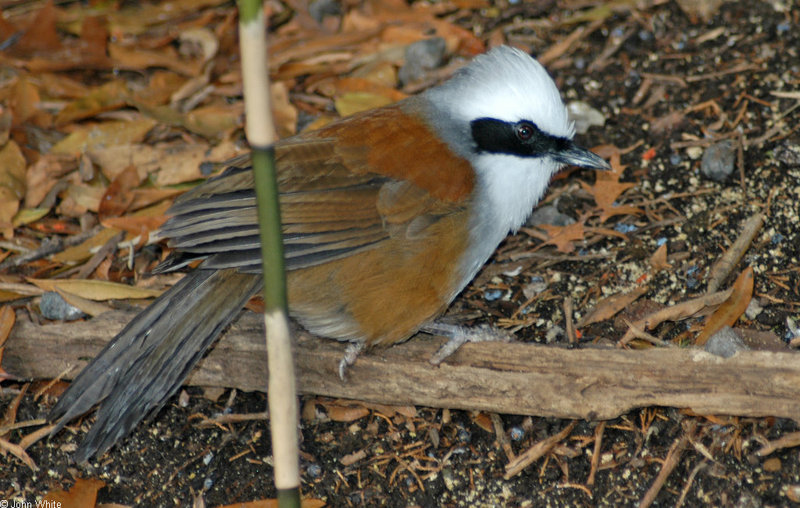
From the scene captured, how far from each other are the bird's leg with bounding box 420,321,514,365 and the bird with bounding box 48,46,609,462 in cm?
3

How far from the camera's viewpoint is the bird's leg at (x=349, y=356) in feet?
12.1

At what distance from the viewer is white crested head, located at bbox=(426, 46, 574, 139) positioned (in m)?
3.71

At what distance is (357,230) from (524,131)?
898 mm

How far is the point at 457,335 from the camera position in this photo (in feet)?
12.1

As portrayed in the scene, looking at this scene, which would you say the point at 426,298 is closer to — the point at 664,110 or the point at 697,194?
the point at 697,194

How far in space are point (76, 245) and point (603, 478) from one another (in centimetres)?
295

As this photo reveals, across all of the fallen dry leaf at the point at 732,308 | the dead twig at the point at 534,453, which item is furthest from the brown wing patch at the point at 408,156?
the fallen dry leaf at the point at 732,308

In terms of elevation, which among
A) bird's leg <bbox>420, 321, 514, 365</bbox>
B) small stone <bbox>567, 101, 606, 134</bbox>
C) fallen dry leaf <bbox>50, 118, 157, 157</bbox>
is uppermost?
small stone <bbox>567, 101, 606, 134</bbox>

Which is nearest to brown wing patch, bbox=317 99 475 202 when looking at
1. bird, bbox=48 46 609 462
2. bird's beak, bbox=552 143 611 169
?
bird, bbox=48 46 609 462

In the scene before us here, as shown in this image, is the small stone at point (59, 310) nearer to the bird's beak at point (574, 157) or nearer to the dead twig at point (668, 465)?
the bird's beak at point (574, 157)

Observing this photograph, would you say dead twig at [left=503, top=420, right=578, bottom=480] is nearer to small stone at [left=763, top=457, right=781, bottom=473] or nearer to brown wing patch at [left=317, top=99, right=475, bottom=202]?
small stone at [left=763, top=457, right=781, bottom=473]

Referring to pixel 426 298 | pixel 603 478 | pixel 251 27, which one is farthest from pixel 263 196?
pixel 603 478

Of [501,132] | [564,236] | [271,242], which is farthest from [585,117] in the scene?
[271,242]

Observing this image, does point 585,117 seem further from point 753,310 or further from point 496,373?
point 496,373
